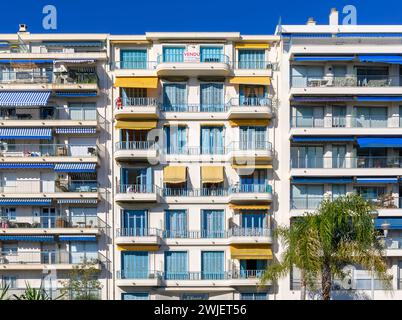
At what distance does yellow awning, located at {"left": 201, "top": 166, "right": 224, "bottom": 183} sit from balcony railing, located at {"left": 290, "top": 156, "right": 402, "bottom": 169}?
1942mm

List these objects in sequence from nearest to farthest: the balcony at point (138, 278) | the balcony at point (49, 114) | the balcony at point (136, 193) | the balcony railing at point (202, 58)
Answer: the balcony at point (138, 278), the balcony at point (136, 193), the balcony railing at point (202, 58), the balcony at point (49, 114)

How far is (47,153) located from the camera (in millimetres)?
10500

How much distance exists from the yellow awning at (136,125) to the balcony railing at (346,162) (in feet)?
12.7

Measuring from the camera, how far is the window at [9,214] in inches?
408

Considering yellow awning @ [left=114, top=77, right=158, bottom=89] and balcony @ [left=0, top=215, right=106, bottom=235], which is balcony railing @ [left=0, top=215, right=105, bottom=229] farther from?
yellow awning @ [left=114, top=77, right=158, bottom=89]

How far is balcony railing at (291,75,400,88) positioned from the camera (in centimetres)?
1044

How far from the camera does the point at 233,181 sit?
34.0 ft

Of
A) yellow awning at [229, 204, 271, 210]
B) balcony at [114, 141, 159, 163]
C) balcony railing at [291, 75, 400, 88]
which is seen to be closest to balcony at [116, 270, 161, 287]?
yellow awning at [229, 204, 271, 210]

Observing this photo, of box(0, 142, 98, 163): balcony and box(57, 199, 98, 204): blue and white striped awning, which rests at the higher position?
box(0, 142, 98, 163): balcony

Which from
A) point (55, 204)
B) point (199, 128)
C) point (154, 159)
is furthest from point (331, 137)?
point (55, 204)

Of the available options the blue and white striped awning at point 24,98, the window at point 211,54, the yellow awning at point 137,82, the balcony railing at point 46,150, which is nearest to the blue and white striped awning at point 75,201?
the balcony railing at point 46,150

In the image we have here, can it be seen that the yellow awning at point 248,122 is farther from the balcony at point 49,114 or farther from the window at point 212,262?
the balcony at point 49,114
